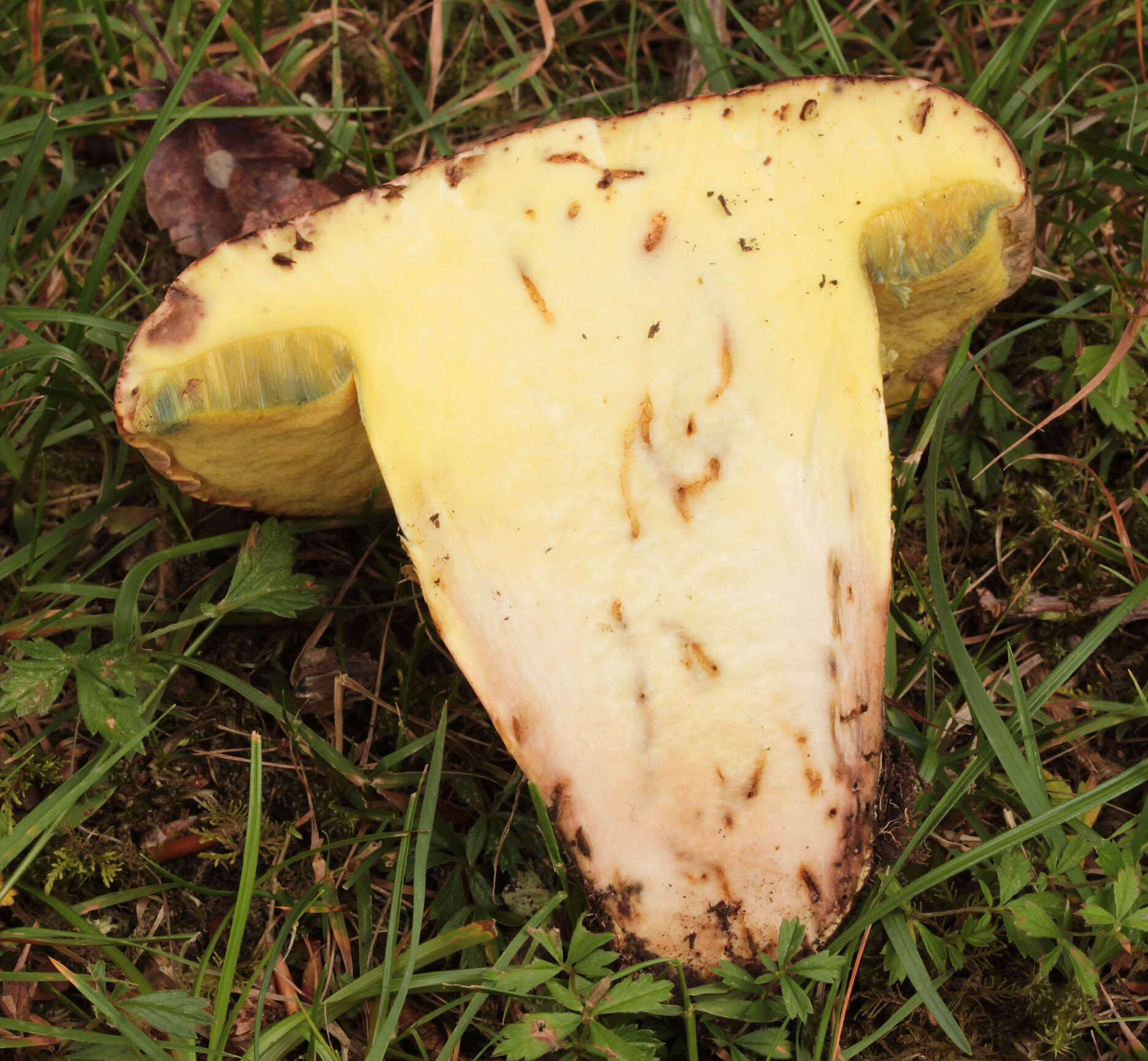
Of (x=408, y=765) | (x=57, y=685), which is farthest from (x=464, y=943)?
(x=57, y=685)

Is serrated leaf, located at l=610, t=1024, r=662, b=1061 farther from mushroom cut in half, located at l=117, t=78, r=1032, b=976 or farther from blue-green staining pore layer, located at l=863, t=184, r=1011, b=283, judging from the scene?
blue-green staining pore layer, located at l=863, t=184, r=1011, b=283

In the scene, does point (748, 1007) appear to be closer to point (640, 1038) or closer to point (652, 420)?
point (640, 1038)

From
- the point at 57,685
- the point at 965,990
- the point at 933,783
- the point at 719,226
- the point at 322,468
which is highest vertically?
the point at 719,226

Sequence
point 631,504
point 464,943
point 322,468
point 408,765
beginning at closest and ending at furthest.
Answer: point 631,504 → point 464,943 → point 322,468 → point 408,765

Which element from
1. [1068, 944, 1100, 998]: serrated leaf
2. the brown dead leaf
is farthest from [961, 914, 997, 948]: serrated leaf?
the brown dead leaf

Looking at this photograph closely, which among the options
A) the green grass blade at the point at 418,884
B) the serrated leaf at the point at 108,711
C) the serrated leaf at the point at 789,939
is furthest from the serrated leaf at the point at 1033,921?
the serrated leaf at the point at 108,711

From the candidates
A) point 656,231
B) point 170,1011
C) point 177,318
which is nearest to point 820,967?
point 170,1011

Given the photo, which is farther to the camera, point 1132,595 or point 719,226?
point 1132,595

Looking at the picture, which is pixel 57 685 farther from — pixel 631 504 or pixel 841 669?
pixel 841 669
